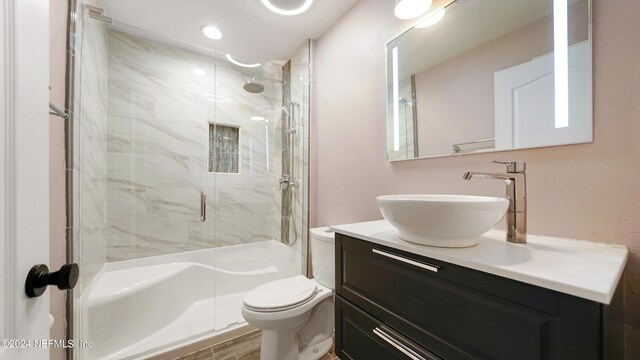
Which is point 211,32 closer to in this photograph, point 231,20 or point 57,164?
point 231,20

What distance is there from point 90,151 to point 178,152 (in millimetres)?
662

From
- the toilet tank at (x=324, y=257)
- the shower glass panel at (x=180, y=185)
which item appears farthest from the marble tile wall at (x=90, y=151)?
the toilet tank at (x=324, y=257)

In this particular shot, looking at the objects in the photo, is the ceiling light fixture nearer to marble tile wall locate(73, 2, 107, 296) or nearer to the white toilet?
the white toilet

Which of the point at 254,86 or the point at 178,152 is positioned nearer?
the point at 178,152

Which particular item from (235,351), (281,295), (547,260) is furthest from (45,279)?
(235,351)

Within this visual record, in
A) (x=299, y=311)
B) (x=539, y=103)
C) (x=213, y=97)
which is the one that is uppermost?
(x=213, y=97)

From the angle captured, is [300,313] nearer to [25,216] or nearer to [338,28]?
[25,216]

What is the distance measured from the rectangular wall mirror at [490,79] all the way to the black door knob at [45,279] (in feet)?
4.39

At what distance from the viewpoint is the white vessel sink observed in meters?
0.67

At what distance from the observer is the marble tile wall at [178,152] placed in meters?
1.94

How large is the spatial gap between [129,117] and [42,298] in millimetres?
1961

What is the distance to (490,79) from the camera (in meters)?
1.02

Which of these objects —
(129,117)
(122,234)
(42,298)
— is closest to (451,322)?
(42,298)

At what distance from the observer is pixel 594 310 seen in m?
0.45
